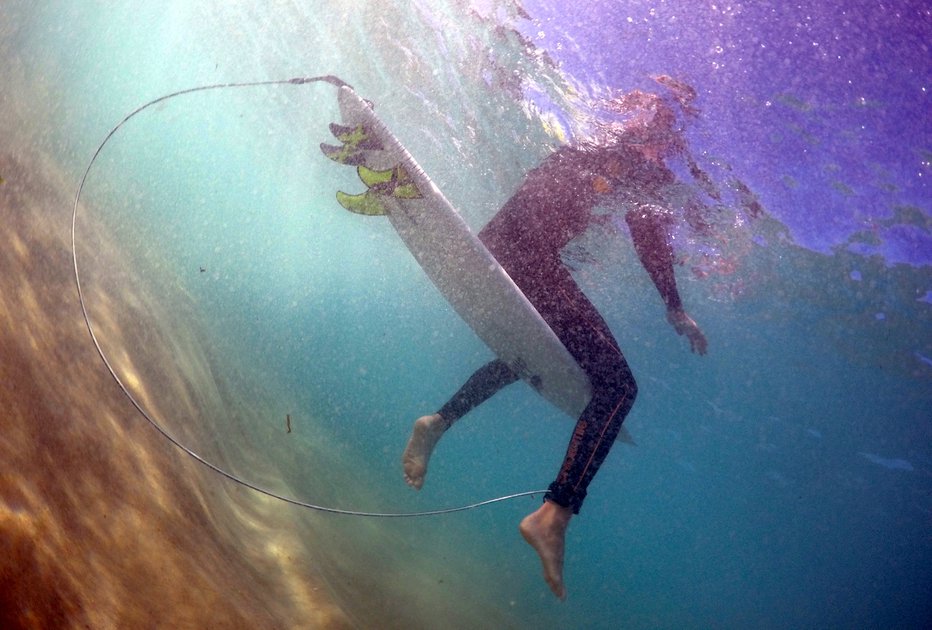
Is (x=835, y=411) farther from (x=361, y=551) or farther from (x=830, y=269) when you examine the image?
(x=361, y=551)

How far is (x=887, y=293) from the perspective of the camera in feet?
33.9

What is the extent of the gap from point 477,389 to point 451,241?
1543 mm

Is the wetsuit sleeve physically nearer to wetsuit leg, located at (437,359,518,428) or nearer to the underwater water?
wetsuit leg, located at (437,359,518,428)

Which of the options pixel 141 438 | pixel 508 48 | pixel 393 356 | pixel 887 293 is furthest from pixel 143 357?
pixel 393 356

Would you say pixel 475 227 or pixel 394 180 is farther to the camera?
pixel 475 227

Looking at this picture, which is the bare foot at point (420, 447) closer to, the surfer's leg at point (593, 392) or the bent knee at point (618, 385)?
the surfer's leg at point (593, 392)

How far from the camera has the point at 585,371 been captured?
4.33 m

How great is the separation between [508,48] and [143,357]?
851 cm

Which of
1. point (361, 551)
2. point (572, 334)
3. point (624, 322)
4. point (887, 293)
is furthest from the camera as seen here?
point (624, 322)

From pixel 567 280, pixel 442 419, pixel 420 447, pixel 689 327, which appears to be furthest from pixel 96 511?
pixel 689 327

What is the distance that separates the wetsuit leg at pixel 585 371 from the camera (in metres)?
3.63

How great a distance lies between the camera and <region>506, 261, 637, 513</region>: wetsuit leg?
3627 mm

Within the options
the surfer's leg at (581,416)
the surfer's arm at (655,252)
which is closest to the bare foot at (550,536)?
the surfer's leg at (581,416)

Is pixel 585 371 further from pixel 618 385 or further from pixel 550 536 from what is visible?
pixel 550 536
